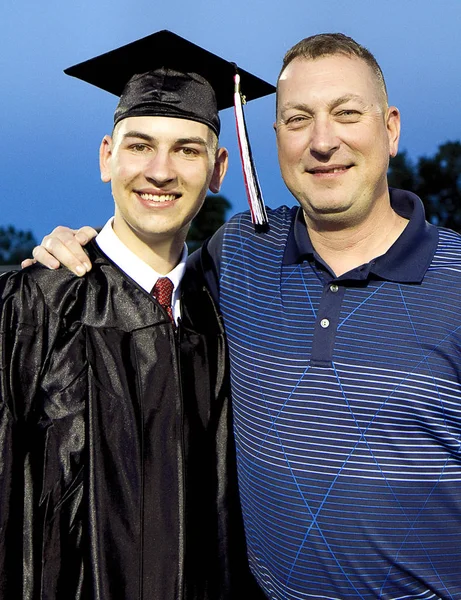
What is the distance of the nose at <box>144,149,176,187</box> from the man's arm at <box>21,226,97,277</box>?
0.29 m

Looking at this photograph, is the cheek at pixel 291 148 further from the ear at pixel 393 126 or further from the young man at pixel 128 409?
the ear at pixel 393 126

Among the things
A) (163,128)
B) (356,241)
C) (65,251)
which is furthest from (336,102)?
(65,251)

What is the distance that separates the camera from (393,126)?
2.50 m

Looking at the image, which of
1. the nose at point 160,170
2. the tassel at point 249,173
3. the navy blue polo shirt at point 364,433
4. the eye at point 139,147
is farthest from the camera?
the tassel at point 249,173

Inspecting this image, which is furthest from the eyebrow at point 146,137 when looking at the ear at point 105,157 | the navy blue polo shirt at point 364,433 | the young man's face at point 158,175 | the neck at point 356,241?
the navy blue polo shirt at point 364,433

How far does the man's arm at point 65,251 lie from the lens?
2.26 meters

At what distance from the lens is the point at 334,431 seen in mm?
2129

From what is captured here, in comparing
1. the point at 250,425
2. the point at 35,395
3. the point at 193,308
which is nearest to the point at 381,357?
the point at 250,425

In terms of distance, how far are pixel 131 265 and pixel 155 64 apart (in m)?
0.74

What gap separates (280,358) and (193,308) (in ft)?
1.20

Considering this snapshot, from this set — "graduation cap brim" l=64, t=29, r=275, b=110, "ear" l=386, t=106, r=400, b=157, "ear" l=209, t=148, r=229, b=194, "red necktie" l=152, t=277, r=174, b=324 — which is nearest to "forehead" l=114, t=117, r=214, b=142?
"ear" l=209, t=148, r=229, b=194

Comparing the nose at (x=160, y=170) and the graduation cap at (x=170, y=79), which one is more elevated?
the graduation cap at (x=170, y=79)

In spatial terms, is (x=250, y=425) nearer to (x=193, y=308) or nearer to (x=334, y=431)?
(x=334, y=431)

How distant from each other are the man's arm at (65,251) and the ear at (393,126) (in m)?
1.02
